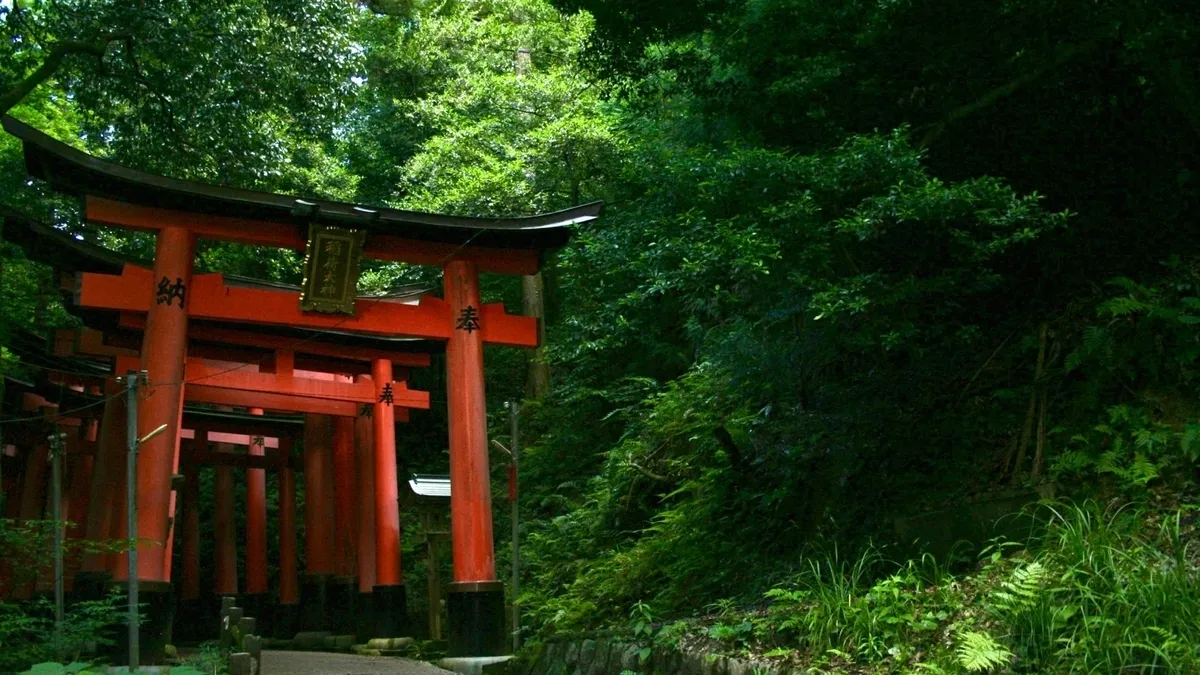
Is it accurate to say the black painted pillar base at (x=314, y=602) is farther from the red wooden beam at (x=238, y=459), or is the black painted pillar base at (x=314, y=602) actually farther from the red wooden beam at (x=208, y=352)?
the red wooden beam at (x=208, y=352)

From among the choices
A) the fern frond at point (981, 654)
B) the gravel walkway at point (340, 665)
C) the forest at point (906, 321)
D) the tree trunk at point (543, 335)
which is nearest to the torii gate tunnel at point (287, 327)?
the gravel walkway at point (340, 665)

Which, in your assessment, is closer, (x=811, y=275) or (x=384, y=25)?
(x=811, y=275)

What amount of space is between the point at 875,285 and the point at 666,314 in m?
9.46

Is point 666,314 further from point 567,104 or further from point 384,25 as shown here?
point 384,25

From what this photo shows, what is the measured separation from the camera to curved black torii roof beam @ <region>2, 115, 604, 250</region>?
12188 millimetres

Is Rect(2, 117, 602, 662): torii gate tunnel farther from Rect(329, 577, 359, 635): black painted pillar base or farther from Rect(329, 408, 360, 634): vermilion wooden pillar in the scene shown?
Rect(329, 408, 360, 634): vermilion wooden pillar

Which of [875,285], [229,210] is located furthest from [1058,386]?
[229,210]

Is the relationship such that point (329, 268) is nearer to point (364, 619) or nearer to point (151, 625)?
point (151, 625)

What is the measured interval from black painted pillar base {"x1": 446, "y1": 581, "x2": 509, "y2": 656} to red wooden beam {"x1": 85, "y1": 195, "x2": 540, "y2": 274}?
4.15m

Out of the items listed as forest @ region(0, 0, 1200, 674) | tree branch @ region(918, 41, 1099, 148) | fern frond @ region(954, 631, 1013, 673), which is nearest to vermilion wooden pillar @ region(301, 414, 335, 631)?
forest @ region(0, 0, 1200, 674)

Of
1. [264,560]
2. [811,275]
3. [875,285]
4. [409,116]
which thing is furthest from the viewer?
[409,116]

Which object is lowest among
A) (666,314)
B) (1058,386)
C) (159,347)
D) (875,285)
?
(1058,386)

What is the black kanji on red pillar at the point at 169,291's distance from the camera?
12672 millimetres

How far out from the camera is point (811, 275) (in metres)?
9.00
